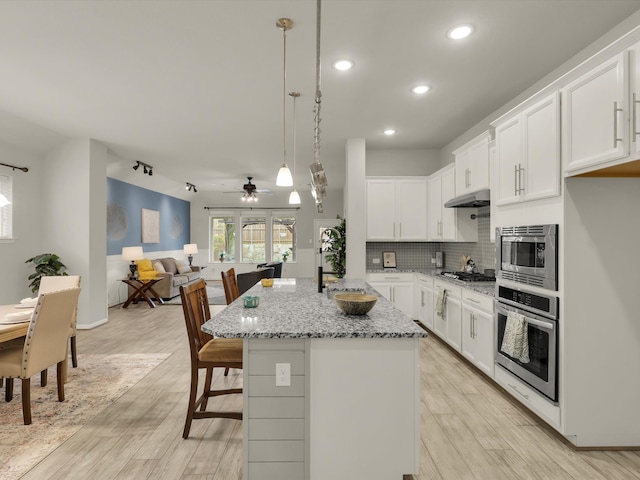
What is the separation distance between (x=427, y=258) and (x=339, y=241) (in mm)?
1439

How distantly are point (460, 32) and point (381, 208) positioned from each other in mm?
3017

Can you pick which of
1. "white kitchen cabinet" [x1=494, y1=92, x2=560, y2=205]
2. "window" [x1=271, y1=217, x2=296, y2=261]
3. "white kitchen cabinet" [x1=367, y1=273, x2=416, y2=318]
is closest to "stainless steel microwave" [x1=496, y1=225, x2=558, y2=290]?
"white kitchen cabinet" [x1=494, y1=92, x2=560, y2=205]

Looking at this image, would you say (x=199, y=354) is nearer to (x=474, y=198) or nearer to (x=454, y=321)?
(x=454, y=321)

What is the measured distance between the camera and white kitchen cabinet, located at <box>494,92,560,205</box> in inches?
95.1

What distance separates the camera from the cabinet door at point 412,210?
5.53 meters

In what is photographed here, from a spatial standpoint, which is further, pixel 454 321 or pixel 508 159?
pixel 454 321

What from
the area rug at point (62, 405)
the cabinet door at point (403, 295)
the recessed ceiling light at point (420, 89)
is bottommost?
the area rug at point (62, 405)

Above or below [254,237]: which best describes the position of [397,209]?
above

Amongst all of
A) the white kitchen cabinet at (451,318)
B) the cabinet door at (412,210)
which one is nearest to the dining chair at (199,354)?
the white kitchen cabinet at (451,318)

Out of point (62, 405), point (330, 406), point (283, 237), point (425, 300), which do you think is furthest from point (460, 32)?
point (283, 237)

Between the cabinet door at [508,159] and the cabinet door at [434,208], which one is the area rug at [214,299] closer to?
the cabinet door at [434,208]

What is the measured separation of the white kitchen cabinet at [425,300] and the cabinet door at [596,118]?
278 cm

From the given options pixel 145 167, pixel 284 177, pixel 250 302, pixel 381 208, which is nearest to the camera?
pixel 250 302

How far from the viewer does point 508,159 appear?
9.77 feet
